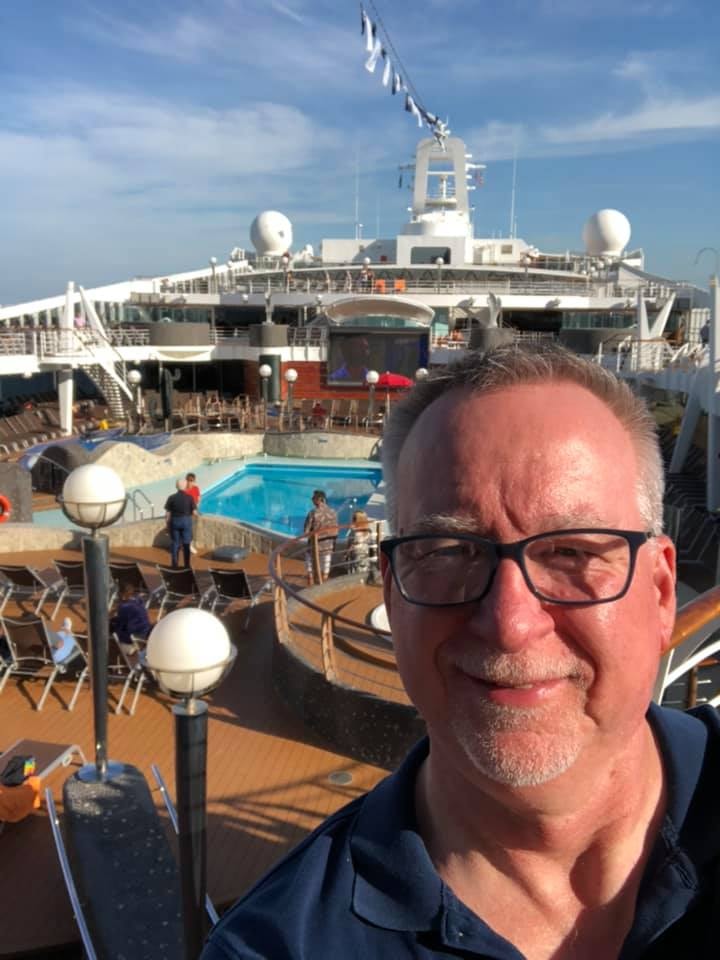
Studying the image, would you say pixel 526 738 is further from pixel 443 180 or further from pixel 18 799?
pixel 443 180

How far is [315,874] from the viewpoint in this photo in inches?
38.0

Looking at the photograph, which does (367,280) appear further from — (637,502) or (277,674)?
(637,502)

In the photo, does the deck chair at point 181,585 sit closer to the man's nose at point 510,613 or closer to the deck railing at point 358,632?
the deck railing at point 358,632

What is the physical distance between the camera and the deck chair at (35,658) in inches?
226

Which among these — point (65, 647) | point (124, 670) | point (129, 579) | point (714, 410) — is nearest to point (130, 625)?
point (124, 670)

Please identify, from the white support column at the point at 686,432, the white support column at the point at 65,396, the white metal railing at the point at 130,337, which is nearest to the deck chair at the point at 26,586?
the white support column at the point at 686,432

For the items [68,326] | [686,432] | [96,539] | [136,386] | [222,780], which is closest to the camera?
[96,539]

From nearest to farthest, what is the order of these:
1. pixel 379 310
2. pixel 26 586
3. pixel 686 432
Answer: pixel 26 586 < pixel 686 432 < pixel 379 310

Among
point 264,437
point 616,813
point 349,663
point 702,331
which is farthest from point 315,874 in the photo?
point 702,331

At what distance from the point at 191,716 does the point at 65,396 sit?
16.8m

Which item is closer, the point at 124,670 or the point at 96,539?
the point at 96,539

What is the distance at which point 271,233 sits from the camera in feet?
117

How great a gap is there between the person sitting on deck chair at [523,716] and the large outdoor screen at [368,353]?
22106mm

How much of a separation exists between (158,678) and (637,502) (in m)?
2.11
